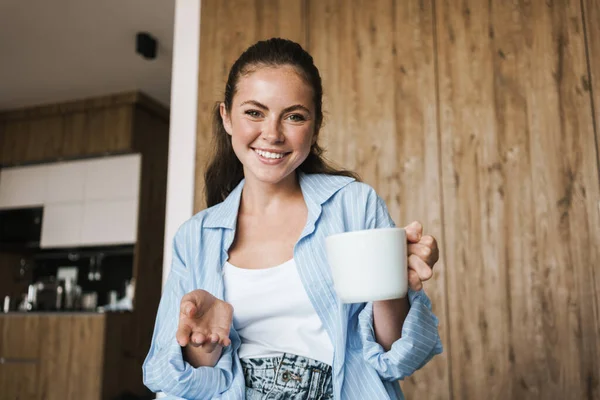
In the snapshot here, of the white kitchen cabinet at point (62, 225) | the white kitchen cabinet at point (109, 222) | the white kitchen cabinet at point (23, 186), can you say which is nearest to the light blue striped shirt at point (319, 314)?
the white kitchen cabinet at point (109, 222)

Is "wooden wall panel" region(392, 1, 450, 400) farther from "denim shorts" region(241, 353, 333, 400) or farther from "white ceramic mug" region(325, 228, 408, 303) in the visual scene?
"white ceramic mug" region(325, 228, 408, 303)

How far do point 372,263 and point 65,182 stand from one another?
14.5 ft

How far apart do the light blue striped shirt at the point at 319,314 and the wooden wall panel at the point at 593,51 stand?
143 cm

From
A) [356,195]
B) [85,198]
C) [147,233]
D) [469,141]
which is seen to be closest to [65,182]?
[85,198]

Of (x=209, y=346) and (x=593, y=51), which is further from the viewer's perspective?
(x=593, y=51)

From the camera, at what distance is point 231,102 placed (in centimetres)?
105

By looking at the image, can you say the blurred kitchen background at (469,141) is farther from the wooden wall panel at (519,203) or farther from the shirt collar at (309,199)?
the shirt collar at (309,199)

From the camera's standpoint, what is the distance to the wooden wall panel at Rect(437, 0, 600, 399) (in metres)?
1.89

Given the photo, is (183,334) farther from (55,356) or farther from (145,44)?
(55,356)

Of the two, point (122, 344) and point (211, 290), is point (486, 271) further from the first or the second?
point (122, 344)

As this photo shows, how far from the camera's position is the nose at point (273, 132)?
0.92 m

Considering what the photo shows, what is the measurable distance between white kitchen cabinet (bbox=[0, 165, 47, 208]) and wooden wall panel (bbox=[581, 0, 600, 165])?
4.11m

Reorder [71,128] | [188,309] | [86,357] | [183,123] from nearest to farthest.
Result: 1. [188,309]
2. [183,123]
3. [86,357]
4. [71,128]

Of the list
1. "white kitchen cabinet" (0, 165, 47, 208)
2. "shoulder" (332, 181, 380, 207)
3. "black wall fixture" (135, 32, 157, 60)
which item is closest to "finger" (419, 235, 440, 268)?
"shoulder" (332, 181, 380, 207)
